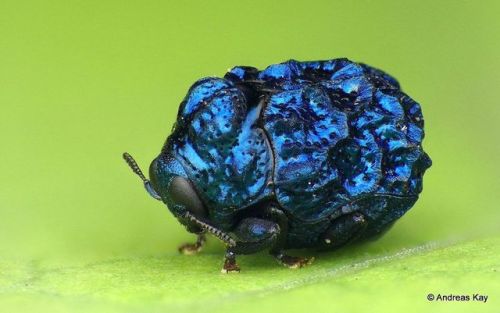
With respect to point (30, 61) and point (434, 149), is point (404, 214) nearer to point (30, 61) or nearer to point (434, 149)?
point (434, 149)

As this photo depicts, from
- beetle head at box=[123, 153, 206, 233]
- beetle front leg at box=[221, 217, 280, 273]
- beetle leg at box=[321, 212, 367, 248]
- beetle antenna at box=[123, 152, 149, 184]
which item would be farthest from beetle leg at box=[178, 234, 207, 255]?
beetle leg at box=[321, 212, 367, 248]

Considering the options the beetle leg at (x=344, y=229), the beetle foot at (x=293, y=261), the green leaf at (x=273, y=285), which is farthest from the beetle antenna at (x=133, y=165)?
the beetle leg at (x=344, y=229)

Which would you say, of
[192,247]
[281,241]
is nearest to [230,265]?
[281,241]

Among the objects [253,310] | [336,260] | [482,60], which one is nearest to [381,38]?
[482,60]

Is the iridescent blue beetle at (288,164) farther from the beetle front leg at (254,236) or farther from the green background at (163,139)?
the green background at (163,139)

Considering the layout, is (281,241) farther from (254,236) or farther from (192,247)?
(192,247)

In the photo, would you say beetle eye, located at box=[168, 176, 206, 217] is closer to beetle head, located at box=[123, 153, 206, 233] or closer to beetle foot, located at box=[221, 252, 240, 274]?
beetle head, located at box=[123, 153, 206, 233]
